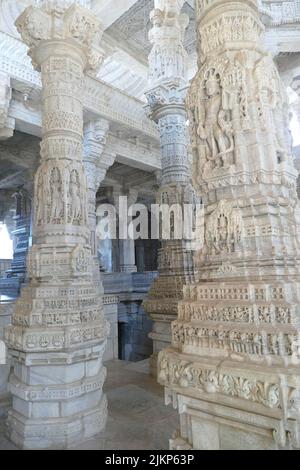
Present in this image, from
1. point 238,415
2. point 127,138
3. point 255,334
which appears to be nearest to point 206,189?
point 255,334

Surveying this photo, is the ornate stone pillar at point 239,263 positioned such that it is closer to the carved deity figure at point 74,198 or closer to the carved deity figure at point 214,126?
the carved deity figure at point 214,126

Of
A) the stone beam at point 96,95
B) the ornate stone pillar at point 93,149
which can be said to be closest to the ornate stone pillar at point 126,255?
the stone beam at point 96,95

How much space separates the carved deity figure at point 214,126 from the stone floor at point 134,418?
273 cm

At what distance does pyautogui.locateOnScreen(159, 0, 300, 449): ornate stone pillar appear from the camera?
5.89 feet

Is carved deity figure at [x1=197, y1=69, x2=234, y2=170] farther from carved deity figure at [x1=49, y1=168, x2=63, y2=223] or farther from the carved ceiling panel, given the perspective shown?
the carved ceiling panel

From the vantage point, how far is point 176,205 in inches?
231

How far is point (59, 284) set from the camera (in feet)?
11.8

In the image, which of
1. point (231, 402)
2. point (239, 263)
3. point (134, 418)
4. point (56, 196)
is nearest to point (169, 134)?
point (56, 196)

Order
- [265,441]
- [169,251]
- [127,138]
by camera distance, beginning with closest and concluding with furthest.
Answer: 1. [265,441]
2. [169,251]
3. [127,138]

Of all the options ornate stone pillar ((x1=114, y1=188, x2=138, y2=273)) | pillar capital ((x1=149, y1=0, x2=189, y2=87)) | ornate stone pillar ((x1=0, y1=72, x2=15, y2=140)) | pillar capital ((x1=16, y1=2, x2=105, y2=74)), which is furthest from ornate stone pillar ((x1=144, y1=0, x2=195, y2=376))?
ornate stone pillar ((x1=114, y1=188, x2=138, y2=273))

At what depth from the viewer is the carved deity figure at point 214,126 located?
2.33m

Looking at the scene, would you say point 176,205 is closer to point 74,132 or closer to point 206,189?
point 74,132

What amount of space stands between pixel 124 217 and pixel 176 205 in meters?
7.42

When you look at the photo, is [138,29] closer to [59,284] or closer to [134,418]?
[59,284]
